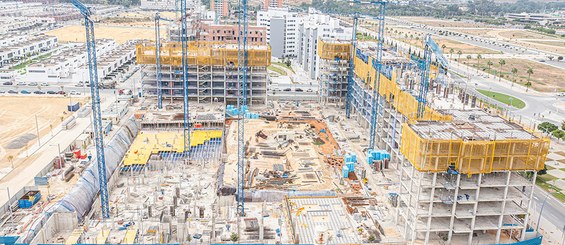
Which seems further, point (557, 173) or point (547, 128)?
point (547, 128)

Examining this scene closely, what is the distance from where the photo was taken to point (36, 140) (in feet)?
217

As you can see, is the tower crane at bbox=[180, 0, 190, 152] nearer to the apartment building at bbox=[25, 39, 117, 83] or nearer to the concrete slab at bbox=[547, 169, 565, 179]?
the apartment building at bbox=[25, 39, 117, 83]

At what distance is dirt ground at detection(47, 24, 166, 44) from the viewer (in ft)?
547

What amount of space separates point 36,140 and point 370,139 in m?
46.2

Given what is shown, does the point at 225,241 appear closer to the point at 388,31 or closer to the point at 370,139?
the point at 370,139

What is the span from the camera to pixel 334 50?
7925 centimetres

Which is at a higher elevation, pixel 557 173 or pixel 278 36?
pixel 278 36

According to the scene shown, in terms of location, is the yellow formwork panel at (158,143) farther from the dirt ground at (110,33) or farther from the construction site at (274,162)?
the dirt ground at (110,33)

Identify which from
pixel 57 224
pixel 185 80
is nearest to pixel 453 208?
pixel 57 224

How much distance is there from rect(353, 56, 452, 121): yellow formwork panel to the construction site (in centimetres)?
25

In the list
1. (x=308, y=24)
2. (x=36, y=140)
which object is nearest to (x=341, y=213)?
(x=36, y=140)

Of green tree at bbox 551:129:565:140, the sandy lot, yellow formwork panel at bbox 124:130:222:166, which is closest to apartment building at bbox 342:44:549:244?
green tree at bbox 551:129:565:140

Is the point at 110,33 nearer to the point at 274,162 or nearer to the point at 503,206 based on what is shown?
the point at 274,162

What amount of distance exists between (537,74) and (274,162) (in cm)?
9828
